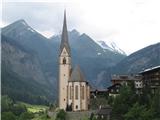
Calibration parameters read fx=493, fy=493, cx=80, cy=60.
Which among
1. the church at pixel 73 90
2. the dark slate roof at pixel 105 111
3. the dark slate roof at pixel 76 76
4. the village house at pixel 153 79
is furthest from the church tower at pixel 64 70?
the village house at pixel 153 79

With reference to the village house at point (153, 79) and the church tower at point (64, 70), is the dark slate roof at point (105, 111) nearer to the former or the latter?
the village house at point (153, 79)

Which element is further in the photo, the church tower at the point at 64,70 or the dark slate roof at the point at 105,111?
the church tower at the point at 64,70

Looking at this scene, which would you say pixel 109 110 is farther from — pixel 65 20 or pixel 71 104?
pixel 65 20

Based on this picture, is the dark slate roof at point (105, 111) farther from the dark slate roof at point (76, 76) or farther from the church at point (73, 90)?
the dark slate roof at point (76, 76)

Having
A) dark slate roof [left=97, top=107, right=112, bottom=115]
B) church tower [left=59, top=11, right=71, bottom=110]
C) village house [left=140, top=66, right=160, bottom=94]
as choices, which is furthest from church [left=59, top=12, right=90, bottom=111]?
village house [left=140, top=66, right=160, bottom=94]

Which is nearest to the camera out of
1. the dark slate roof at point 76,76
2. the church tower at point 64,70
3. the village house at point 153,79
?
the village house at point 153,79

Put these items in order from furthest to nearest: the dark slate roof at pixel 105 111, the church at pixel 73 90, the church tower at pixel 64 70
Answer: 1. the church tower at pixel 64 70
2. the church at pixel 73 90
3. the dark slate roof at pixel 105 111

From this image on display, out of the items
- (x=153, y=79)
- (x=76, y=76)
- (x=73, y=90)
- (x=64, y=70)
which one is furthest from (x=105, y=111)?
(x=64, y=70)

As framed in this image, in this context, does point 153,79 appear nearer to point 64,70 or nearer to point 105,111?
point 105,111

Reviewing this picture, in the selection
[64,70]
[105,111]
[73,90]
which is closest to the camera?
[105,111]

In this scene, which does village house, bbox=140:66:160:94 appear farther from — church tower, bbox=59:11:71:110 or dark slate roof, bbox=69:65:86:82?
church tower, bbox=59:11:71:110

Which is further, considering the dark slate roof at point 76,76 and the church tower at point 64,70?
the dark slate roof at point 76,76

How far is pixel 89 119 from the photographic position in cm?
11188

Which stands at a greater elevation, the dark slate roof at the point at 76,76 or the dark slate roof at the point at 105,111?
the dark slate roof at the point at 76,76
